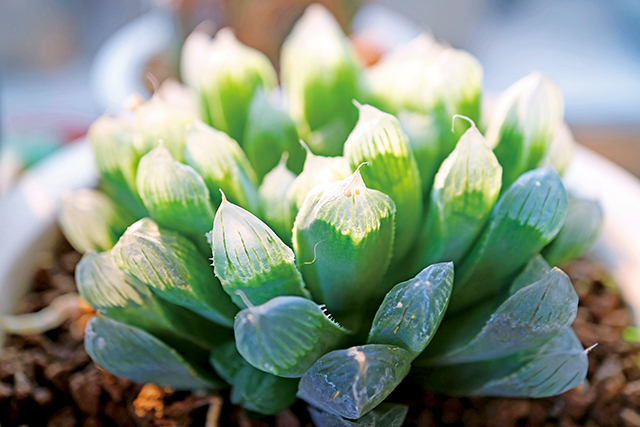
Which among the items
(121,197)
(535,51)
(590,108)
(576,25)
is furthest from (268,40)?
(576,25)

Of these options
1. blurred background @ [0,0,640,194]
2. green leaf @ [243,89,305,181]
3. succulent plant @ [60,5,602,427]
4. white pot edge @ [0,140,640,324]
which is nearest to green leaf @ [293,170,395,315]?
succulent plant @ [60,5,602,427]

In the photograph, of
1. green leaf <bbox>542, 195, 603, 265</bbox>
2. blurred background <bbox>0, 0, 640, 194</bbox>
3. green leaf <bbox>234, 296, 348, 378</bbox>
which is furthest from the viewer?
blurred background <bbox>0, 0, 640, 194</bbox>

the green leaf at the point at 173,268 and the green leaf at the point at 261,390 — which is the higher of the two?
the green leaf at the point at 173,268

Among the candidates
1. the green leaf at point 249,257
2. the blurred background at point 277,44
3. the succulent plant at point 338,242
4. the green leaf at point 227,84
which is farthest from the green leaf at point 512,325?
the blurred background at point 277,44

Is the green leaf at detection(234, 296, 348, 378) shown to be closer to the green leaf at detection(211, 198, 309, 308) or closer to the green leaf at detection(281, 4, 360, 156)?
the green leaf at detection(211, 198, 309, 308)

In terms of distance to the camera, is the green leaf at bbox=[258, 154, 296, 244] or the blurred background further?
the blurred background

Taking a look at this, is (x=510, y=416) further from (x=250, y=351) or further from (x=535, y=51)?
(x=535, y=51)

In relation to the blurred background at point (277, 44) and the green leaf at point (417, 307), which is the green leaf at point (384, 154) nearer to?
the green leaf at point (417, 307)
